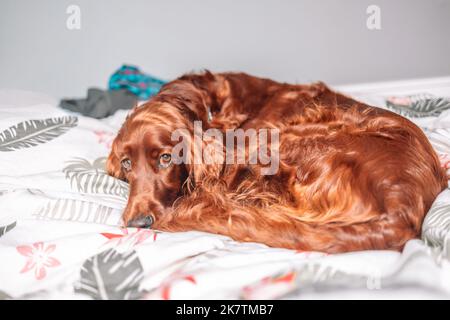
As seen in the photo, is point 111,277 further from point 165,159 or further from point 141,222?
point 165,159

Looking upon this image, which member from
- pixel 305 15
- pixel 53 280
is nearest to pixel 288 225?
pixel 53 280

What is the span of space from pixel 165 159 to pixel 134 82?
52.6 inches

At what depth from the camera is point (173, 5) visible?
308 cm

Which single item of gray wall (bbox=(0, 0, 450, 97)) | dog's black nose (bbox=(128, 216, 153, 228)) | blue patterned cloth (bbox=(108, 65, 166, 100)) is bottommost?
dog's black nose (bbox=(128, 216, 153, 228))

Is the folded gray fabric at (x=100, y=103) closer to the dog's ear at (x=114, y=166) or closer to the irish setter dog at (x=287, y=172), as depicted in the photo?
the irish setter dog at (x=287, y=172)

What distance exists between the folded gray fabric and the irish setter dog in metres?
0.64

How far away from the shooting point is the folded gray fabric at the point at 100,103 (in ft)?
8.64

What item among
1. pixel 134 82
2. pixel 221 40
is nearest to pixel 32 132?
pixel 134 82

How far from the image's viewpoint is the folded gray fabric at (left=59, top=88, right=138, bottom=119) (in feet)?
8.64

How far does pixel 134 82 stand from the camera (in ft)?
9.70

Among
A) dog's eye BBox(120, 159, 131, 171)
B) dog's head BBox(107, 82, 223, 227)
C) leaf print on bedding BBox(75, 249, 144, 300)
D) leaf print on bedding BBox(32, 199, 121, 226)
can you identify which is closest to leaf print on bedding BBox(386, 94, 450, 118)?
dog's head BBox(107, 82, 223, 227)

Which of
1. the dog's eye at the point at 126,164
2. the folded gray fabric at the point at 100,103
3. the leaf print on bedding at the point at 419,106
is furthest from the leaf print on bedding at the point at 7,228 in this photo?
the leaf print on bedding at the point at 419,106

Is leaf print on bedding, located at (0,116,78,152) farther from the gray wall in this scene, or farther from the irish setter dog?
the gray wall

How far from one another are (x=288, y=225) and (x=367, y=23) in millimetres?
2341
